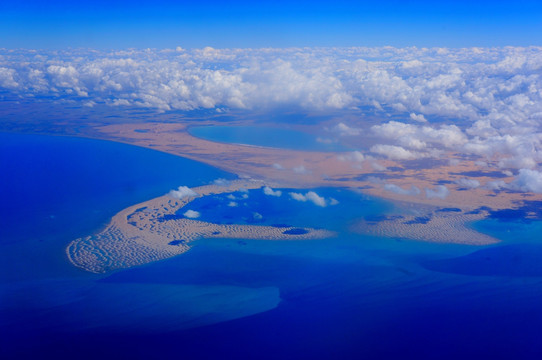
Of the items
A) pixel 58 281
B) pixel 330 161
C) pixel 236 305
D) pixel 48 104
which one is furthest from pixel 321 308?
pixel 48 104

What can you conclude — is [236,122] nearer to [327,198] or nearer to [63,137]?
[63,137]

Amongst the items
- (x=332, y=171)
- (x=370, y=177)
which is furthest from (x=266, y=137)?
(x=370, y=177)

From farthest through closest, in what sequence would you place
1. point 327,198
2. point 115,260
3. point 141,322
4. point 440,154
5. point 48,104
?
point 48,104, point 440,154, point 327,198, point 115,260, point 141,322

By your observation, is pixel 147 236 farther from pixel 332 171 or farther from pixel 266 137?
pixel 266 137

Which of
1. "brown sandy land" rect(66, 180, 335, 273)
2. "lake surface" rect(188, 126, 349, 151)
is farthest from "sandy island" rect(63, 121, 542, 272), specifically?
"lake surface" rect(188, 126, 349, 151)

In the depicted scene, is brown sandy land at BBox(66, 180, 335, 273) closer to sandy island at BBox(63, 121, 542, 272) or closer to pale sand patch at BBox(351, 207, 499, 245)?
sandy island at BBox(63, 121, 542, 272)

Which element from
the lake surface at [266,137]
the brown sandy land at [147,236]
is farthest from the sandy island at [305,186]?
the lake surface at [266,137]
